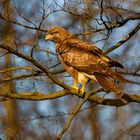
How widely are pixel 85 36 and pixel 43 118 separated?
136 cm

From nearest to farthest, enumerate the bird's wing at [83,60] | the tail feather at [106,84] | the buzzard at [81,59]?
the tail feather at [106,84] < the buzzard at [81,59] < the bird's wing at [83,60]

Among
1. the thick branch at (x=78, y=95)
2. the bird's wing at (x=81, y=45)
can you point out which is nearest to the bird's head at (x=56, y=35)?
the bird's wing at (x=81, y=45)

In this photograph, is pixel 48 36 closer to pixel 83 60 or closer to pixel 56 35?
pixel 56 35

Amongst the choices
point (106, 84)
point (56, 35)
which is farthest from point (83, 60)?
point (106, 84)

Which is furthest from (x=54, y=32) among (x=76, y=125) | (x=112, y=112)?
(x=112, y=112)

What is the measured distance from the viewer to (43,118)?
8414 millimetres

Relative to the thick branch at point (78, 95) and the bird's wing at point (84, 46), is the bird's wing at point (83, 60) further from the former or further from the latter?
the thick branch at point (78, 95)

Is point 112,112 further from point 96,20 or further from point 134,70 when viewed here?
point 96,20

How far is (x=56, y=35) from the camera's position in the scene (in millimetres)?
8555

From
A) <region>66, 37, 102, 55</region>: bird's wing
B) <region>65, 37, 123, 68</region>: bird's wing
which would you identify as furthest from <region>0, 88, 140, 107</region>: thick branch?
<region>66, 37, 102, 55</region>: bird's wing

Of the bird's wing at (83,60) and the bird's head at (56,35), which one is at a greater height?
the bird's head at (56,35)

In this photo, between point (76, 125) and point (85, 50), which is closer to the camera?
point (85, 50)

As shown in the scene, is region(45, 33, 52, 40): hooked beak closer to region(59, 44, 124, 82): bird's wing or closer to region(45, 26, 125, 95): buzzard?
region(45, 26, 125, 95): buzzard

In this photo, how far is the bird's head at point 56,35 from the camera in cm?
849
